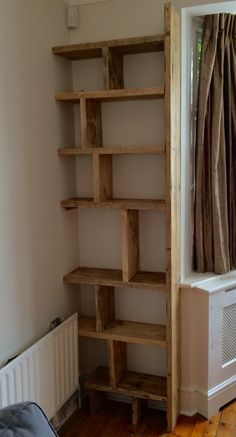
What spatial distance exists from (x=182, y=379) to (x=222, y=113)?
1609mm

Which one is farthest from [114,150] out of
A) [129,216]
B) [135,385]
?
[135,385]

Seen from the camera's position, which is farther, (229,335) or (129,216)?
(229,335)

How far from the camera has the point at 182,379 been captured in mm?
2498

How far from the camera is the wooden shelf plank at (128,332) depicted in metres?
2.34

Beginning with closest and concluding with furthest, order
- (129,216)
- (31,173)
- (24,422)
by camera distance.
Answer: (24,422), (31,173), (129,216)

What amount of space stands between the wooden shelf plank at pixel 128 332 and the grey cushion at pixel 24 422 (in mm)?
1155

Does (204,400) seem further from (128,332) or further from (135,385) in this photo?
(128,332)

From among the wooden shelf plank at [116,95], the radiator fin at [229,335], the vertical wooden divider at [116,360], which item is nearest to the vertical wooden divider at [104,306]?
the vertical wooden divider at [116,360]

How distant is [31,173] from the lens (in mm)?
2105

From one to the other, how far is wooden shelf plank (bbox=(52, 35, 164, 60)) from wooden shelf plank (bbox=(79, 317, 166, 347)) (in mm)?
1596

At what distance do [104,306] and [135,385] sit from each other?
1.67ft

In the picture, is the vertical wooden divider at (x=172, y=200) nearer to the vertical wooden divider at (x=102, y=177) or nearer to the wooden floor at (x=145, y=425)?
the wooden floor at (x=145, y=425)

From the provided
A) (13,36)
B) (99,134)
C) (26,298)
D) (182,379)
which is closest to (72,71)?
(99,134)

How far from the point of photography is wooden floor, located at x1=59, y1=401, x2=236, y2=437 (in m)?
2.34
